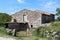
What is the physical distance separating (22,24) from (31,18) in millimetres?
3569

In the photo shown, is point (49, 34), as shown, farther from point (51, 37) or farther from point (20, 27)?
point (20, 27)

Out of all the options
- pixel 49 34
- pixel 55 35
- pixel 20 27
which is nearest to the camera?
pixel 55 35

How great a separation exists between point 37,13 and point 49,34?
1062 inches

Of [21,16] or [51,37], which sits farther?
[21,16]

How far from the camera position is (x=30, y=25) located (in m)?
52.3

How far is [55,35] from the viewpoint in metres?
23.1

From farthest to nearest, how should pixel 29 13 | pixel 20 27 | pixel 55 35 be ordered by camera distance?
pixel 29 13
pixel 20 27
pixel 55 35

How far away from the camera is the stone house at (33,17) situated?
51338 mm

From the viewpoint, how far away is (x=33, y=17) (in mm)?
52656

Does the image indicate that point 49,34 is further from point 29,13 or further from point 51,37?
point 29,13

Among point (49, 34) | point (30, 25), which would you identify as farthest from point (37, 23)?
point (49, 34)

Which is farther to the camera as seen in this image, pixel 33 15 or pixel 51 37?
pixel 33 15

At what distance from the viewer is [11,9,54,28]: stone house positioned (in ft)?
168

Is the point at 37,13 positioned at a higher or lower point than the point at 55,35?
higher
